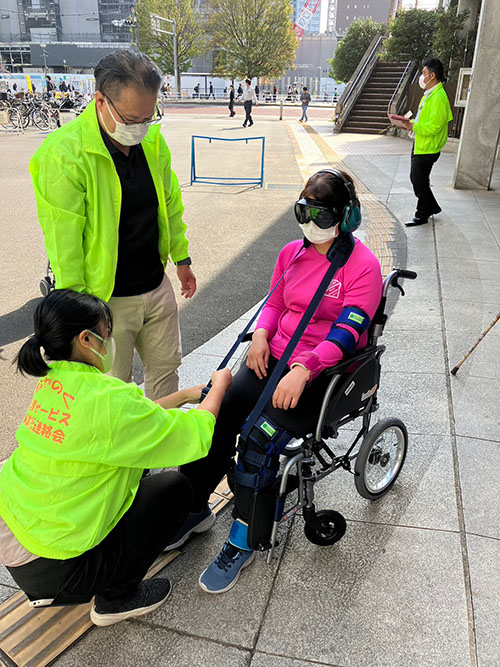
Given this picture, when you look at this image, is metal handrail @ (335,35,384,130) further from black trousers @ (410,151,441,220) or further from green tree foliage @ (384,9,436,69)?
black trousers @ (410,151,441,220)

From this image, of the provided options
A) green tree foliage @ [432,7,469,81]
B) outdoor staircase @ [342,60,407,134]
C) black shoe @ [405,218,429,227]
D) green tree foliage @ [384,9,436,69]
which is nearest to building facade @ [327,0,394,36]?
outdoor staircase @ [342,60,407,134]

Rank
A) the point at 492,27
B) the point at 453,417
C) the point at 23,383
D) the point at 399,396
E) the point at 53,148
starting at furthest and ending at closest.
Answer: the point at 492,27
the point at 23,383
the point at 399,396
the point at 453,417
the point at 53,148

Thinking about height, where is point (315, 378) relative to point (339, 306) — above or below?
below

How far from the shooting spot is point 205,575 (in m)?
2.19

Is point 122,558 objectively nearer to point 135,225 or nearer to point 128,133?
point 135,225

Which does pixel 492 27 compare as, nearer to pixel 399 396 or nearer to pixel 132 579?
pixel 399 396

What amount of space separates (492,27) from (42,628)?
10.2 meters

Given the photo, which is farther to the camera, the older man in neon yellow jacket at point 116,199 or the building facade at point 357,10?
the building facade at point 357,10

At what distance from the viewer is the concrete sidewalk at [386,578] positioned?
1.93 meters

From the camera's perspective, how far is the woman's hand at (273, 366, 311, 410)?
6.98 ft

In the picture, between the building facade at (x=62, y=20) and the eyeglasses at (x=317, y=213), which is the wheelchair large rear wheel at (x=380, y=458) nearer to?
the eyeglasses at (x=317, y=213)

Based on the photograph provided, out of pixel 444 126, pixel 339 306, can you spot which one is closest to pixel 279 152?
pixel 444 126

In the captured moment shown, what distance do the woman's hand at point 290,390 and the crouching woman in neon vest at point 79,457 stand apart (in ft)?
1.16

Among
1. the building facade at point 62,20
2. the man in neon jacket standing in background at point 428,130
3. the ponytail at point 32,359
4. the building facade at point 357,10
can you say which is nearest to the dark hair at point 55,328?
the ponytail at point 32,359
